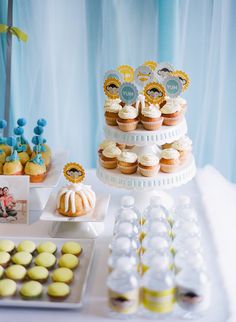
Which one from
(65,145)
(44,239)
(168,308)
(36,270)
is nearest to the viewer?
(168,308)

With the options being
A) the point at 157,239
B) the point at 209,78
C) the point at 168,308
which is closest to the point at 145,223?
the point at 157,239

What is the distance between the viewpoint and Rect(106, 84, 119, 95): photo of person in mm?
1717

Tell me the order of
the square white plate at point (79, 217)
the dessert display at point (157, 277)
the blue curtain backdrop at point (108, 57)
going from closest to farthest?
the dessert display at point (157, 277) < the square white plate at point (79, 217) < the blue curtain backdrop at point (108, 57)

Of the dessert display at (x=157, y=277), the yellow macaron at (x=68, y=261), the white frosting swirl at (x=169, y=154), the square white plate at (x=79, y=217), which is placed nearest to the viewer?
the dessert display at (x=157, y=277)

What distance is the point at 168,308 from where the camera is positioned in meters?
1.20

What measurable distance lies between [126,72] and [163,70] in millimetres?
129

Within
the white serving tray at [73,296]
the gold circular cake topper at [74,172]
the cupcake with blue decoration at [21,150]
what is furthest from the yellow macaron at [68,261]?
the cupcake with blue decoration at [21,150]

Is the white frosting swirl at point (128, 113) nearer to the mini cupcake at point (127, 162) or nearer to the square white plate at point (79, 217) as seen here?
the mini cupcake at point (127, 162)

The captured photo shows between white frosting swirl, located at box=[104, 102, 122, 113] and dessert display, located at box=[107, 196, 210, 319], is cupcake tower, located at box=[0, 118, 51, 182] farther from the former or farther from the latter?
dessert display, located at box=[107, 196, 210, 319]

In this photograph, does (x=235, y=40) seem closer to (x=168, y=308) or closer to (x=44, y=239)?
(x=44, y=239)

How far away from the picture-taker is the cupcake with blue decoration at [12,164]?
1.71 m

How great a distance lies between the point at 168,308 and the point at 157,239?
0.16 metres

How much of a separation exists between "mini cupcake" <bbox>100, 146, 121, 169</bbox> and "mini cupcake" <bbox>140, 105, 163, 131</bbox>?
5.2 inches

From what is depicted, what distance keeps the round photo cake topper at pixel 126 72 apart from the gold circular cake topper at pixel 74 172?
39 centimetres
